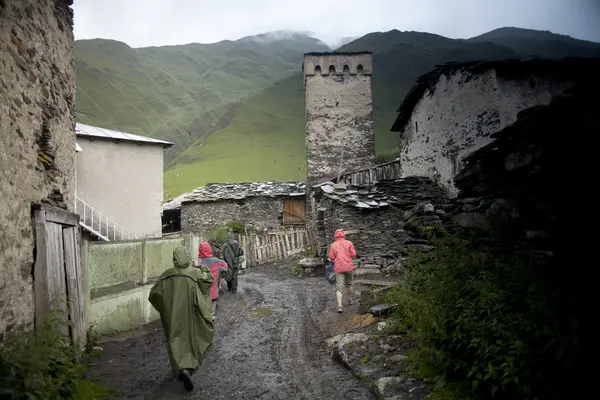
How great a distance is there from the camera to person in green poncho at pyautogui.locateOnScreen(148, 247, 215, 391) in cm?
498

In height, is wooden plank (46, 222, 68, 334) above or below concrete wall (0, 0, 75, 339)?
below

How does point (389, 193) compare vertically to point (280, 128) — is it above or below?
below

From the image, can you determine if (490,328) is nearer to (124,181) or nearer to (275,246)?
(275,246)

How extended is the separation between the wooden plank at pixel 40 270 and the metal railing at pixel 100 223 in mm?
9560

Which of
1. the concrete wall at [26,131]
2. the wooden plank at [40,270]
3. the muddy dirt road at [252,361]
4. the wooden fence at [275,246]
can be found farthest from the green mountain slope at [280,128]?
the wooden plank at [40,270]

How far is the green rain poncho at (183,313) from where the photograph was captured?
5.03m

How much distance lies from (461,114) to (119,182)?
13552 millimetres

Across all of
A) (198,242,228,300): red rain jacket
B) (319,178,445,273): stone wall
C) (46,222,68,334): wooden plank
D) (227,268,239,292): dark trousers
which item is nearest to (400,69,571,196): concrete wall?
(319,178,445,273): stone wall

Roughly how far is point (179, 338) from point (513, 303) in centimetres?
406

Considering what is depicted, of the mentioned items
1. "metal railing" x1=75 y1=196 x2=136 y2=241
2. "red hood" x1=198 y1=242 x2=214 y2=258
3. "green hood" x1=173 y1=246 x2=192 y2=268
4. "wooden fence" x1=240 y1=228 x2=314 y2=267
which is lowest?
"wooden fence" x1=240 y1=228 x2=314 y2=267

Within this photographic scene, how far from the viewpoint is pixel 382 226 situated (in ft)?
44.3

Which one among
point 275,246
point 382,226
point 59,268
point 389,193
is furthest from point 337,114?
point 59,268

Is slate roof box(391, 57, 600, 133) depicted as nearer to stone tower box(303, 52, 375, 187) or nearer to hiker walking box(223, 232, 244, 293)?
hiker walking box(223, 232, 244, 293)

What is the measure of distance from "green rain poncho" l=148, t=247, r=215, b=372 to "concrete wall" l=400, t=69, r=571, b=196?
27.8ft
